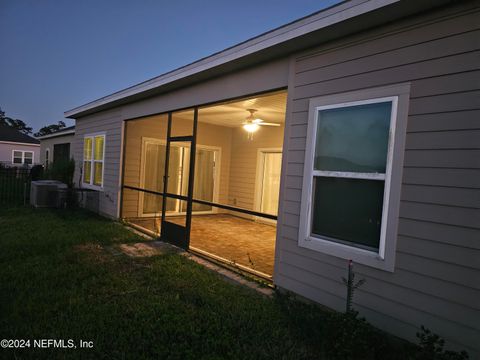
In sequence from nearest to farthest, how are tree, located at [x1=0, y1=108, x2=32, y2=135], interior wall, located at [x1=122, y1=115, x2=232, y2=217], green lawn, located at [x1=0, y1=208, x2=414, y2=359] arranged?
green lawn, located at [x1=0, y1=208, x2=414, y2=359] < interior wall, located at [x1=122, y1=115, x2=232, y2=217] < tree, located at [x1=0, y1=108, x2=32, y2=135]

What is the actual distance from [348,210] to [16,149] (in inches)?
1143

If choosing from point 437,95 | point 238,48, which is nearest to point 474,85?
point 437,95

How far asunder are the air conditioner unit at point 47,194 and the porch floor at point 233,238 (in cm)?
230

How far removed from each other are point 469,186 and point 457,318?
0.92m

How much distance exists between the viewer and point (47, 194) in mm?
7695

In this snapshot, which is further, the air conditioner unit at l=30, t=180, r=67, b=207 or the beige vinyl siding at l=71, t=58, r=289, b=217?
the air conditioner unit at l=30, t=180, r=67, b=207

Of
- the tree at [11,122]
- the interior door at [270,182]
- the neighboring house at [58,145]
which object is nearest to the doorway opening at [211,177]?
the interior door at [270,182]

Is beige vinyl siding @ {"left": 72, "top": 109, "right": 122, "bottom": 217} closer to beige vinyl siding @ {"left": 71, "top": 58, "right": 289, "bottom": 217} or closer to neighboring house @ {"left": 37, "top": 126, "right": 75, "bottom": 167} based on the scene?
beige vinyl siding @ {"left": 71, "top": 58, "right": 289, "bottom": 217}

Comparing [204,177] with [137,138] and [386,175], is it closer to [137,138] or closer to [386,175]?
[137,138]

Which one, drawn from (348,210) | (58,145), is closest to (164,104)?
(348,210)

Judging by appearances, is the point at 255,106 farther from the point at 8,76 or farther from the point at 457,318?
the point at 8,76

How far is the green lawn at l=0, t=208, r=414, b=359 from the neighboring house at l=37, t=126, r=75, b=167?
10386 millimetres

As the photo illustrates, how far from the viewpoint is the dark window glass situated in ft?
8.27

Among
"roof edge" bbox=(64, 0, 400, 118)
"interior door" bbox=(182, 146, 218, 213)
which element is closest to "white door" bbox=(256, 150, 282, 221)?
"interior door" bbox=(182, 146, 218, 213)
